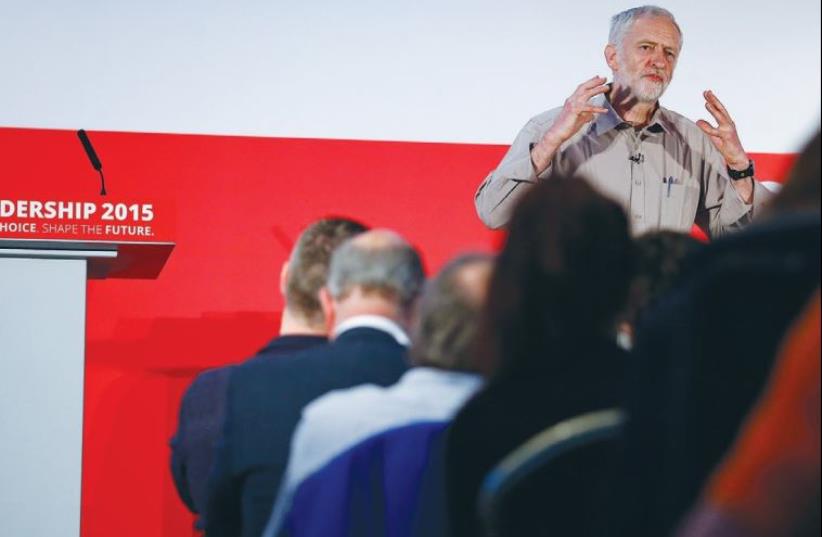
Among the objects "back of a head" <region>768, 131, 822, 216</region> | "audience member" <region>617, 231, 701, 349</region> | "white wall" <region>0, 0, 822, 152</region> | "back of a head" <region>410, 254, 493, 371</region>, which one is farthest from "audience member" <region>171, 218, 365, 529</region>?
"white wall" <region>0, 0, 822, 152</region>

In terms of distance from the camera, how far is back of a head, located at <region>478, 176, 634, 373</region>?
135 cm

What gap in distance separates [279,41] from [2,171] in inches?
46.9

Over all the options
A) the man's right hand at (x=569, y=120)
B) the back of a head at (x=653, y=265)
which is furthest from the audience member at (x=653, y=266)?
the man's right hand at (x=569, y=120)

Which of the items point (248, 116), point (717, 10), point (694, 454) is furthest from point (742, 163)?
point (694, 454)

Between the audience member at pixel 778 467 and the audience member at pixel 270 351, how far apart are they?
153 centimetres

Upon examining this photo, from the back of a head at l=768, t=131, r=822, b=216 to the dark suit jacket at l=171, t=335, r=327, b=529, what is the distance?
4.59 ft

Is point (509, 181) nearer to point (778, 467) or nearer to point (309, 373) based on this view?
point (309, 373)

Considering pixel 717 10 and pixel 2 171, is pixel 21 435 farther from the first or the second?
pixel 717 10

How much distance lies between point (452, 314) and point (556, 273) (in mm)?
412

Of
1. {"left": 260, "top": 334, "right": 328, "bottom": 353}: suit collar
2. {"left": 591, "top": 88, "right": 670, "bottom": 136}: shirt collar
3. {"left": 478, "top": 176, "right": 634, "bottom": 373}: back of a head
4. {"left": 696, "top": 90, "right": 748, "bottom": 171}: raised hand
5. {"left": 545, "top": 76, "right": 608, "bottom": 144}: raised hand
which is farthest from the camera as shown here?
{"left": 591, "top": 88, "right": 670, "bottom": 136}: shirt collar

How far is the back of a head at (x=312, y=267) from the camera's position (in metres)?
2.40

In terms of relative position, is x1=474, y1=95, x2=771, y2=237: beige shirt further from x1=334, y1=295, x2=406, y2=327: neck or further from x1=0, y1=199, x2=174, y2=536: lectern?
x1=334, y1=295, x2=406, y2=327: neck

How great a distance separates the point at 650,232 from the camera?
1874 mm

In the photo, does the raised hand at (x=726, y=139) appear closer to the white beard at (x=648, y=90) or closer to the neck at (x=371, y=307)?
the white beard at (x=648, y=90)
